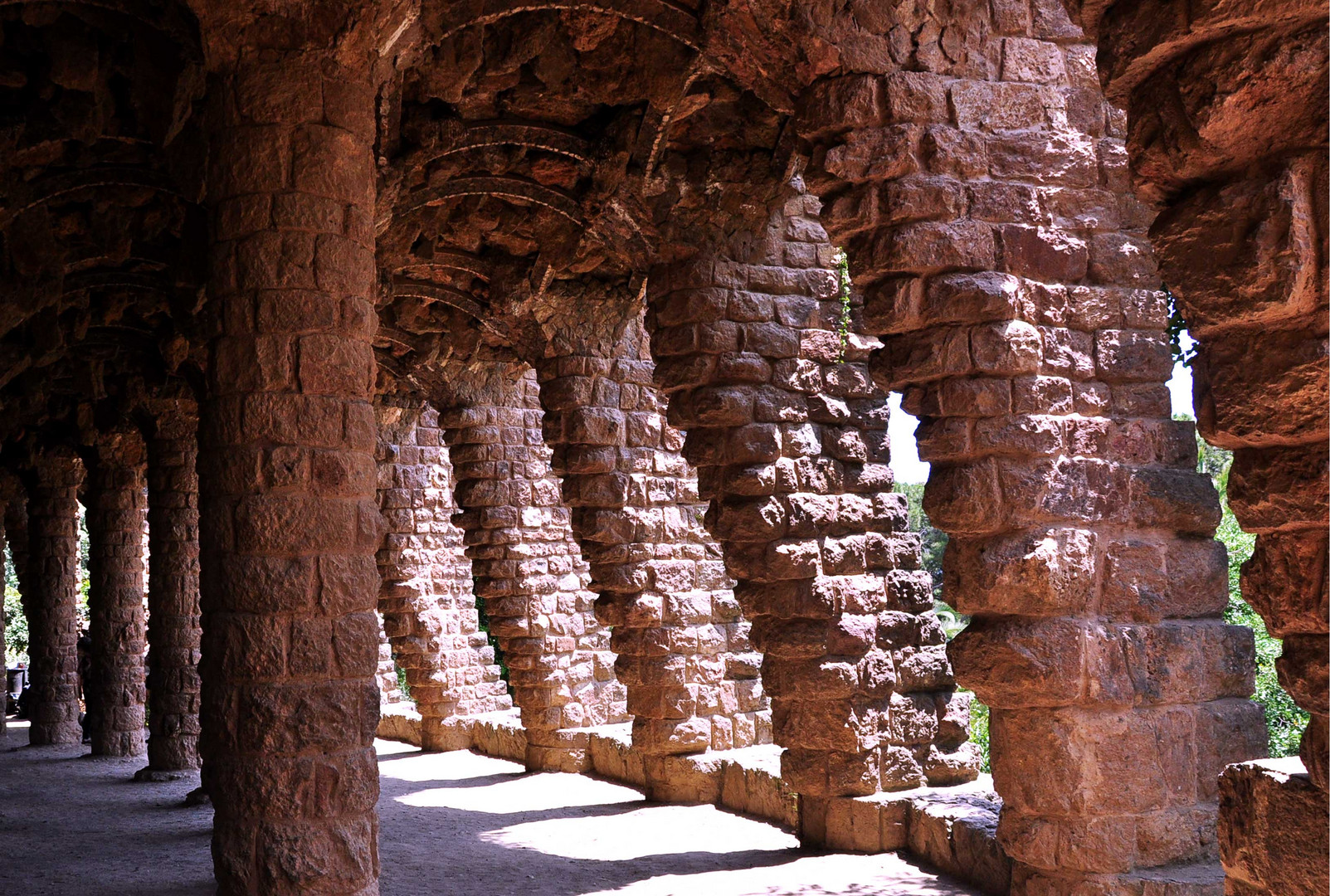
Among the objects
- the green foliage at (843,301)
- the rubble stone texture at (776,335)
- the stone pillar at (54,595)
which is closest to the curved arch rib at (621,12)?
the rubble stone texture at (776,335)

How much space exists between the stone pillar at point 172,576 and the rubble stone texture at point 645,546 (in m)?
4.63

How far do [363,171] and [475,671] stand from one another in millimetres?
12251

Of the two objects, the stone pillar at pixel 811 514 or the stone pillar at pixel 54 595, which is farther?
the stone pillar at pixel 54 595

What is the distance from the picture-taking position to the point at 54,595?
1850 centimetres

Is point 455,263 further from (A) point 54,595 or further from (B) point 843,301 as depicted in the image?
(A) point 54,595

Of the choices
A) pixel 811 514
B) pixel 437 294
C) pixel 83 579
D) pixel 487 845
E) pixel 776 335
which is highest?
pixel 437 294

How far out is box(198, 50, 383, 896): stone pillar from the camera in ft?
17.6

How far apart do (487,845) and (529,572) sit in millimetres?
4851

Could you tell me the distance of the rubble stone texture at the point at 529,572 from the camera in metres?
14.0

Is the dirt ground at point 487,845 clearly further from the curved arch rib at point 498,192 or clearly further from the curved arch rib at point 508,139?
the curved arch rib at point 508,139

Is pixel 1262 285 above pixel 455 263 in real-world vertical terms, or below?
below

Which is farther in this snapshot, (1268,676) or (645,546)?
(645,546)

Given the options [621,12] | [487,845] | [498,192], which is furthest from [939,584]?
[621,12]

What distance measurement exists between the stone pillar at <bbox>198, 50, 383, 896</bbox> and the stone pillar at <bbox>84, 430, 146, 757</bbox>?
1140 cm
